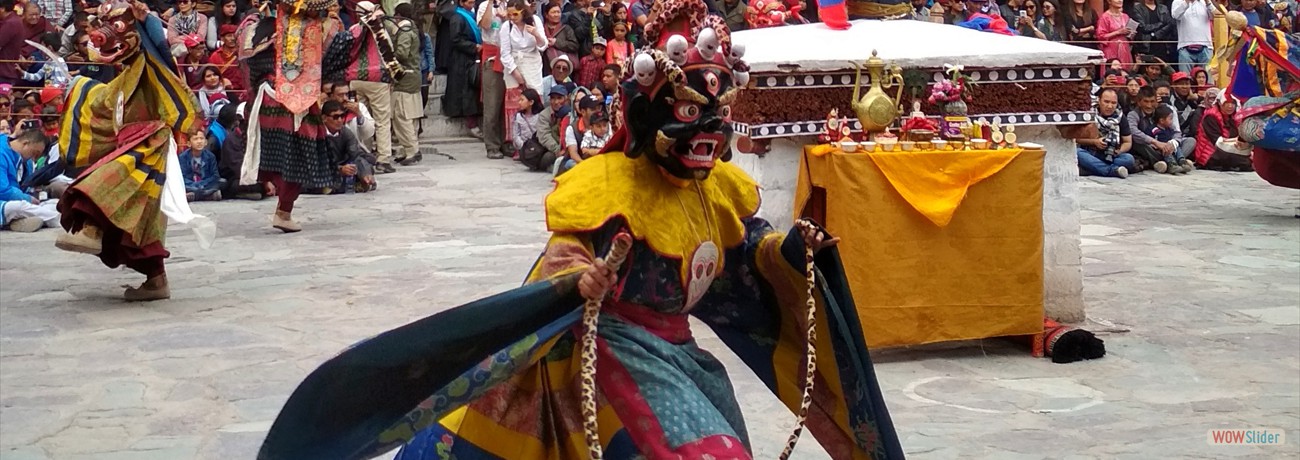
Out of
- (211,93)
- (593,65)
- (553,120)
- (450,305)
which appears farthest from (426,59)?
(450,305)

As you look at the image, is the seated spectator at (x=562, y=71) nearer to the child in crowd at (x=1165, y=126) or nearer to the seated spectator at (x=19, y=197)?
the seated spectator at (x=19, y=197)

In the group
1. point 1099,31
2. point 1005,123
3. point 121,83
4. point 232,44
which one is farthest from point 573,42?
point 1005,123

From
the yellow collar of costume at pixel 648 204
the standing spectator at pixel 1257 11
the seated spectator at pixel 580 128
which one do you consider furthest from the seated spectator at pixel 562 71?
the yellow collar of costume at pixel 648 204

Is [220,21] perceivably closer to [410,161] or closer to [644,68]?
[410,161]

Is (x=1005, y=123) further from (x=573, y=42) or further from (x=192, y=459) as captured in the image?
(x=573, y=42)

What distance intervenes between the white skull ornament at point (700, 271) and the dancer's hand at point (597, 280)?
1.25ft

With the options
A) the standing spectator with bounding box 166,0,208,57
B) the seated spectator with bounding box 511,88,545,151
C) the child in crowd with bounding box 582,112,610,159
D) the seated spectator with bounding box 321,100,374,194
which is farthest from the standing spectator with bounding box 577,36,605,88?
the standing spectator with bounding box 166,0,208,57

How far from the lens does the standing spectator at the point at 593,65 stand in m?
14.6

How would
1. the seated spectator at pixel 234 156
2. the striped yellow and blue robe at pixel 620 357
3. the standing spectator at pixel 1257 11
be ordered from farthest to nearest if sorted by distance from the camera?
the standing spectator at pixel 1257 11 < the seated spectator at pixel 234 156 < the striped yellow and blue robe at pixel 620 357

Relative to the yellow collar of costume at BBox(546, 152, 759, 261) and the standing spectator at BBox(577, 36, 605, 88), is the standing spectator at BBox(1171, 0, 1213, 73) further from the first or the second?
the yellow collar of costume at BBox(546, 152, 759, 261)

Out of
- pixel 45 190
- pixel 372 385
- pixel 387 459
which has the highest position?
pixel 372 385

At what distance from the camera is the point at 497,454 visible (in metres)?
3.58

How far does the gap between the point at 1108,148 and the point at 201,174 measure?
7844mm

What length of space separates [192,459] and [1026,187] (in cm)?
348
